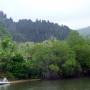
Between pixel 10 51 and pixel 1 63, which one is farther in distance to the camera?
pixel 10 51

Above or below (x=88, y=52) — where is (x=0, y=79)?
below

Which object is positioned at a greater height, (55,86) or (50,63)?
(50,63)

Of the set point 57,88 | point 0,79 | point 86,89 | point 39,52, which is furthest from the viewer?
point 39,52

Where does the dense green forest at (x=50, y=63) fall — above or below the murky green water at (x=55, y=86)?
above

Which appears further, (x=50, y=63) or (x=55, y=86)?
(x=50, y=63)

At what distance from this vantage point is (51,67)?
275ft

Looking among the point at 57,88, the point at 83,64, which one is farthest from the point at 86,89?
the point at 83,64

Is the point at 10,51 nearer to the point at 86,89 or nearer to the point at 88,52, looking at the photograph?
the point at 88,52

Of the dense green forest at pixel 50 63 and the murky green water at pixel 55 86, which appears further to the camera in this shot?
the dense green forest at pixel 50 63

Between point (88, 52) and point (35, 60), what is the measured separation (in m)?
14.6

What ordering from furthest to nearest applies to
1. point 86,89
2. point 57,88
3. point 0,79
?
point 0,79 < point 57,88 < point 86,89

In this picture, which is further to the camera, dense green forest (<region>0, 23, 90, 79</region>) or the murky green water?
dense green forest (<region>0, 23, 90, 79</region>)

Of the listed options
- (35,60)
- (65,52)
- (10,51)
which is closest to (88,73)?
(65,52)

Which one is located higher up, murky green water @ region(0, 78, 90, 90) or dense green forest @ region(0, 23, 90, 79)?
dense green forest @ region(0, 23, 90, 79)
